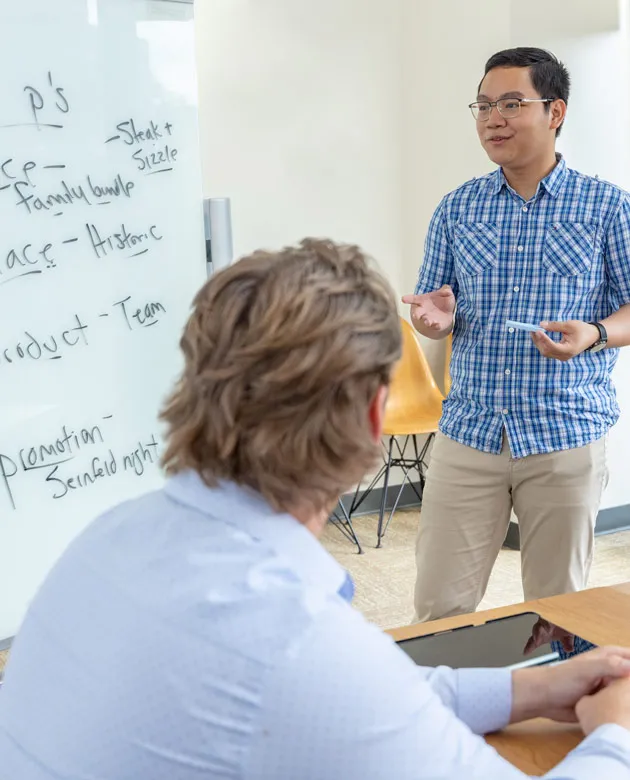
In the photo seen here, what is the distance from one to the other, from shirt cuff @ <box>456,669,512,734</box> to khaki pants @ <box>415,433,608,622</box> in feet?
3.50

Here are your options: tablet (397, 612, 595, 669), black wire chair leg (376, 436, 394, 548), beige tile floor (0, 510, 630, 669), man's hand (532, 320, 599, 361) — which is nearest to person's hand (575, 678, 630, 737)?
tablet (397, 612, 595, 669)

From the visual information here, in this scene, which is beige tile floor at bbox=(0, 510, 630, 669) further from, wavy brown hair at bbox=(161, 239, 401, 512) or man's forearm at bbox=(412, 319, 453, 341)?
wavy brown hair at bbox=(161, 239, 401, 512)

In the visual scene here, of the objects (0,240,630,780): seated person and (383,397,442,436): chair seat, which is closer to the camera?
(0,240,630,780): seated person

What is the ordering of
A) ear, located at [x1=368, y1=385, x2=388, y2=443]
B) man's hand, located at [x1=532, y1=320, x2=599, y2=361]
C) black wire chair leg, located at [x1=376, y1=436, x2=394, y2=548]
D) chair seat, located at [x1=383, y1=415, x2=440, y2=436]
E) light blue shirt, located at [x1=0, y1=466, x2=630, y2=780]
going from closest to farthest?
light blue shirt, located at [x1=0, y1=466, x2=630, y2=780], ear, located at [x1=368, y1=385, x2=388, y2=443], man's hand, located at [x1=532, y1=320, x2=599, y2=361], chair seat, located at [x1=383, y1=415, x2=440, y2=436], black wire chair leg, located at [x1=376, y1=436, x2=394, y2=548]

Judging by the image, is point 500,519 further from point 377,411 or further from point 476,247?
point 377,411

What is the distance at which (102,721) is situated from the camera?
0.68m

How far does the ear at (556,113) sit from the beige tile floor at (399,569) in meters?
1.62

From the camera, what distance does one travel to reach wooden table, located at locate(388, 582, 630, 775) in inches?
37.8

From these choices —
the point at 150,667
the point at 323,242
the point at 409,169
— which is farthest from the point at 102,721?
the point at 409,169

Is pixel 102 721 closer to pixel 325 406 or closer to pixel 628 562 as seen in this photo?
pixel 325 406

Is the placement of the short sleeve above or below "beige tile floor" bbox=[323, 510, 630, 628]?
above

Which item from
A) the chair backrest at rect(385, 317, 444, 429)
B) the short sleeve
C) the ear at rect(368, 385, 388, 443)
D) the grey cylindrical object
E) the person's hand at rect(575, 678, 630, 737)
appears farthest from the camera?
the chair backrest at rect(385, 317, 444, 429)

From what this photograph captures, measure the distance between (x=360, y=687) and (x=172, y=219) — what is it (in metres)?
1.81

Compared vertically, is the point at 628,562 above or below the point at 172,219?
below
